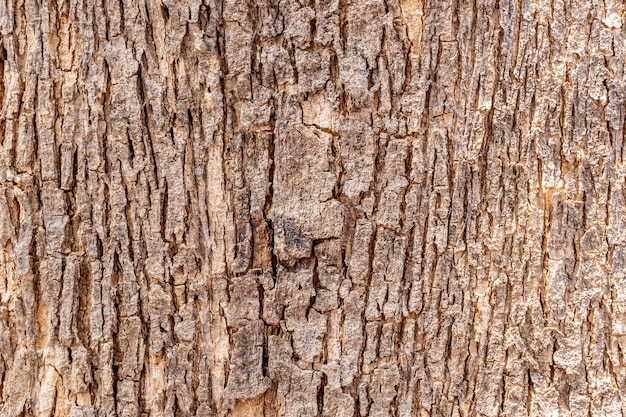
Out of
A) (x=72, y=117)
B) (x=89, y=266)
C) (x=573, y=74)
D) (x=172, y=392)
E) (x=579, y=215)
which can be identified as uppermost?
(x=573, y=74)

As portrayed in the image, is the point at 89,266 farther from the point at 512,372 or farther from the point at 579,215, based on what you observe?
the point at 579,215

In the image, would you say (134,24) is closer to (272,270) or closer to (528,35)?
(272,270)

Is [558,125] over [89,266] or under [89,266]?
over

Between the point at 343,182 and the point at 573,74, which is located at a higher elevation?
the point at 573,74

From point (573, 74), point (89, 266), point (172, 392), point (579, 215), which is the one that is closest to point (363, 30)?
point (573, 74)

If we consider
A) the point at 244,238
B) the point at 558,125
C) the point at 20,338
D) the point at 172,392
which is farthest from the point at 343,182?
the point at 20,338

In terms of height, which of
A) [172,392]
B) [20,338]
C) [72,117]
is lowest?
[172,392]
